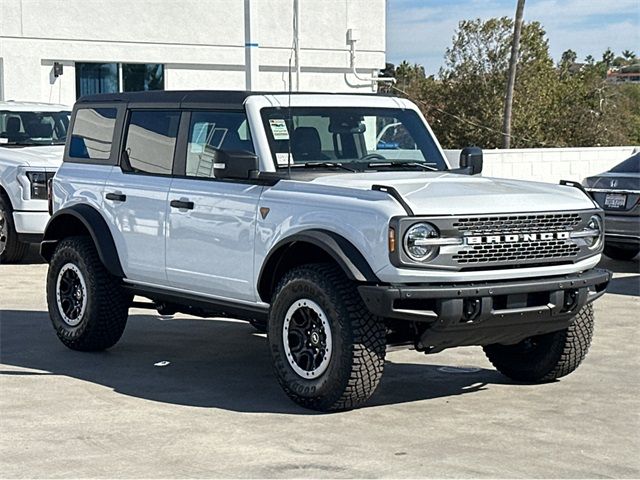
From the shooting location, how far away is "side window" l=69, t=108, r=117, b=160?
967 centimetres

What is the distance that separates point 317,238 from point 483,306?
1046mm

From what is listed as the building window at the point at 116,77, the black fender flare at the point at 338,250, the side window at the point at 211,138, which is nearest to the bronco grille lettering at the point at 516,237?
the black fender flare at the point at 338,250

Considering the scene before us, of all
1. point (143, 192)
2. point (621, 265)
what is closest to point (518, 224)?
point (143, 192)

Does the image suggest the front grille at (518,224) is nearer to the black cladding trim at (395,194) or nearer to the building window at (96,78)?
the black cladding trim at (395,194)

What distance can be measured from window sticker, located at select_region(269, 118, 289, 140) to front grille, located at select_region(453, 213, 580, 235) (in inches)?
66.0

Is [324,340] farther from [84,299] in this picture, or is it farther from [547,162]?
[547,162]

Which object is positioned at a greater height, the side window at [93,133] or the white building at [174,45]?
the white building at [174,45]

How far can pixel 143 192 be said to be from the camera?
9008mm

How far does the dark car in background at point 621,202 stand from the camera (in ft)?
46.6

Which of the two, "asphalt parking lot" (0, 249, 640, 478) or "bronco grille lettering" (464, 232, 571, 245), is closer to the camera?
"asphalt parking lot" (0, 249, 640, 478)

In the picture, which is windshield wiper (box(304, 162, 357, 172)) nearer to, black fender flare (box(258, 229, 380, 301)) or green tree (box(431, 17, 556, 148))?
black fender flare (box(258, 229, 380, 301))

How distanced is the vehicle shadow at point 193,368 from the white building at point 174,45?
13861 millimetres

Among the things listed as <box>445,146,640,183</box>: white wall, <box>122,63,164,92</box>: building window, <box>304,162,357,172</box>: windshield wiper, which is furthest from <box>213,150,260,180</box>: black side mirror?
<box>122,63,164,92</box>: building window

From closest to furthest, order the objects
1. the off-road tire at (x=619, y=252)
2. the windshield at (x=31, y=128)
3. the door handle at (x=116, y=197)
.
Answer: the door handle at (x=116, y=197) → the off-road tire at (x=619, y=252) → the windshield at (x=31, y=128)
